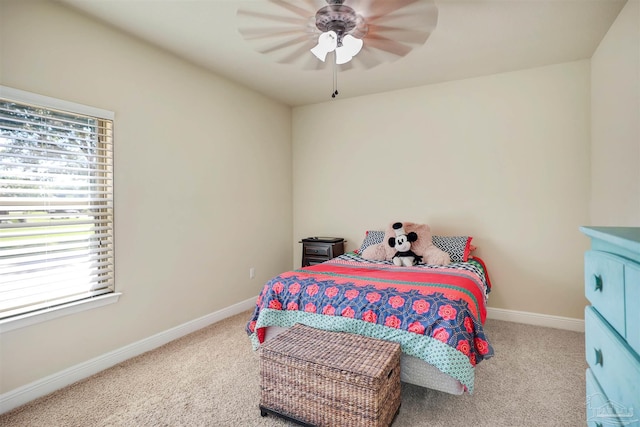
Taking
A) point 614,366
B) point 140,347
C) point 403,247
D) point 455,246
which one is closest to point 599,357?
point 614,366

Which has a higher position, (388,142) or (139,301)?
(388,142)

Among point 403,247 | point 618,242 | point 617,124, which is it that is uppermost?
point 617,124

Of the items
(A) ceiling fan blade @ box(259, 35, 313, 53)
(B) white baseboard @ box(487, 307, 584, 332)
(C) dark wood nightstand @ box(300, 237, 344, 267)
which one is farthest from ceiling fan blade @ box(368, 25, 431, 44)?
(B) white baseboard @ box(487, 307, 584, 332)

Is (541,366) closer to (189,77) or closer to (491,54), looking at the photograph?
(491,54)

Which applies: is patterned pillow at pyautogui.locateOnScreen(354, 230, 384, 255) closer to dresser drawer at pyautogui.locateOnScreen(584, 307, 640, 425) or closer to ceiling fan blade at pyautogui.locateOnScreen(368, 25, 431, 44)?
ceiling fan blade at pyautogui.locateOnScreen(368, 25, 431, 44)

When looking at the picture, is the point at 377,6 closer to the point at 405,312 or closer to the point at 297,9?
the point at 297,9

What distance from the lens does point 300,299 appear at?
90.1 inches

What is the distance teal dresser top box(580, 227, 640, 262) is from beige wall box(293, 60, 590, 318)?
2.59m

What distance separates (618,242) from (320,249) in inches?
129

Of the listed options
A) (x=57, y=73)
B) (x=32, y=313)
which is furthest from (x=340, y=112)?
(x=32, y=313)

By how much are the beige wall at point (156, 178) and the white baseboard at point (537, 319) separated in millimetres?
2650

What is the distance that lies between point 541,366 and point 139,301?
3142 mm

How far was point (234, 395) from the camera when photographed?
6.70 feet

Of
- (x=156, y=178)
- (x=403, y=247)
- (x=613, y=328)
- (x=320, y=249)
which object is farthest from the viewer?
(x=320, y=249)
